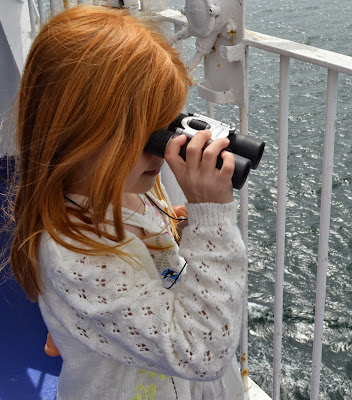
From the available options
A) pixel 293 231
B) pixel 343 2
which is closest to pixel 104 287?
pixel 293 231

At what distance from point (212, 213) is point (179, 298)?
15cm

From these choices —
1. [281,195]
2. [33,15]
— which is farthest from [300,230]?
[281,195]

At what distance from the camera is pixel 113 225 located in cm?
102

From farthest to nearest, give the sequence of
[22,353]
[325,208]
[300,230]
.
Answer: [300,230]
[22,353]
[325,208]

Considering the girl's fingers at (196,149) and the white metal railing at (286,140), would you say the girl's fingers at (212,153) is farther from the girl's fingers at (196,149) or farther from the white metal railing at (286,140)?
the white metal railing at (286,140)

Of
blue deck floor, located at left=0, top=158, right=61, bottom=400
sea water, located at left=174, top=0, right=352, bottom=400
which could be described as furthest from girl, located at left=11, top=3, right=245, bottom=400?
sea water, located at left=174, top=0, right=352, bottom=400

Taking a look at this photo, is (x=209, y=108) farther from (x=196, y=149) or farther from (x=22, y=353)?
(x=22, y=353)

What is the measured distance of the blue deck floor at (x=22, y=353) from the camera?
163 cm

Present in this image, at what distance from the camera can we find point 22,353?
5.77 feet

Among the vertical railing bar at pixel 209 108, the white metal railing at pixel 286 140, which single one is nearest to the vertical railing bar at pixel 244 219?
the white metal railing at pixel 286 140

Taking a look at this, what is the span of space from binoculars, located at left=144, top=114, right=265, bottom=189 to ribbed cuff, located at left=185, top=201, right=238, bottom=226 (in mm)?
37

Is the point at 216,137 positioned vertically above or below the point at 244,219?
above

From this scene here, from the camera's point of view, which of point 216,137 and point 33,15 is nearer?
point 216,137

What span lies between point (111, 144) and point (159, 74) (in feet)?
0.43
